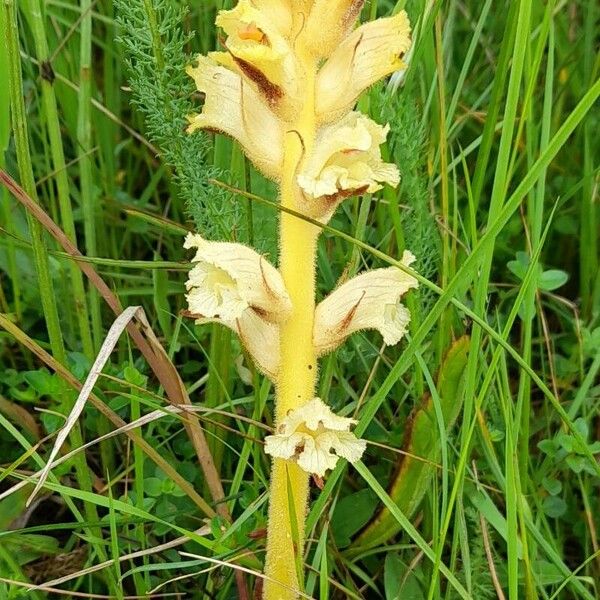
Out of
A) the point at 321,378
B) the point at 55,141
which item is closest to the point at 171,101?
the point at 55,141

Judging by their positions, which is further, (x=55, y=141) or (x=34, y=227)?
(x=55, y=141)

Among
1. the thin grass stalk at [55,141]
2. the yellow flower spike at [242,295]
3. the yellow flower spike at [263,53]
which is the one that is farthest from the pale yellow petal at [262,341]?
the thin grass stalk at [55,141]

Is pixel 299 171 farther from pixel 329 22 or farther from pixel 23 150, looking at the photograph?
pixel 23 150

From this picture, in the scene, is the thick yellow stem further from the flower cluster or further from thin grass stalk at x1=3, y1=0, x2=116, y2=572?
thin grass stalk at x1=3, y1=0, x2=116, y2=572

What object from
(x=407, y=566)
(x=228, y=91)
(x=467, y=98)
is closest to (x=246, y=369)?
(x=407, y=566)

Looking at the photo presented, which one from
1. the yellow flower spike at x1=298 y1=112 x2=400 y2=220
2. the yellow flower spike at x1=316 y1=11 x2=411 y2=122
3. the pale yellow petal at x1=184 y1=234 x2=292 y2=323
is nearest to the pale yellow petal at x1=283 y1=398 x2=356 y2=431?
the pale yellow petal at x1=184 y1=234 x2=292 y2=323

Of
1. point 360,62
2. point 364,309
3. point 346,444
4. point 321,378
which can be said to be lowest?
point 321,378

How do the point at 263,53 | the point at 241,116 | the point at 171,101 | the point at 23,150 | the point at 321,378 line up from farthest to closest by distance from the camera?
the point at 321,378 → the point at 171,101 → the point at 23,150 → the point at 241,116 → the point at 263,53
